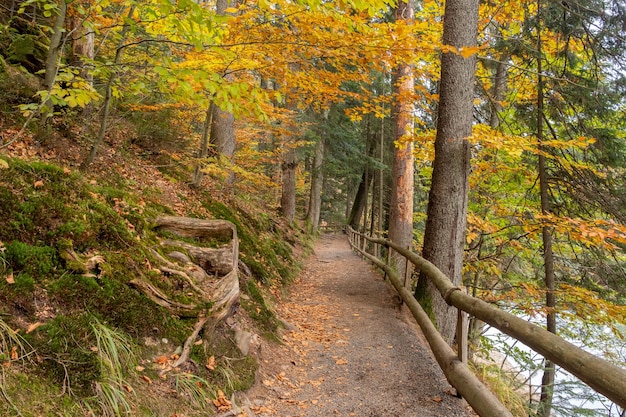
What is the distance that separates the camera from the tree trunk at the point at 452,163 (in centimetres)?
556

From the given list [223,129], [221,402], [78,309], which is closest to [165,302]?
[78,309]

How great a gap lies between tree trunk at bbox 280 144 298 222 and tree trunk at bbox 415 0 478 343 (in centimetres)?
944

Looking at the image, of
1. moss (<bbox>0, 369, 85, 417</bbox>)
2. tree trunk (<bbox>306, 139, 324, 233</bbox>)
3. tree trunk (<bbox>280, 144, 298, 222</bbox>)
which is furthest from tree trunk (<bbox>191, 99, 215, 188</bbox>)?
tree trunk (<bbox>306, 139, 324, 233</bbox>)

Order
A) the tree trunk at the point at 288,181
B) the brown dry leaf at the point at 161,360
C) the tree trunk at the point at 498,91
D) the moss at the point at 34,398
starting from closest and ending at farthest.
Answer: the moss at the point at 34,398, the brown dry leaf at the point at 161,360, the tree trunk at the point at 498,91, the tree trunk at the point at 288,181

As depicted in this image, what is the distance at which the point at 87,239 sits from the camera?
3223 millimetres

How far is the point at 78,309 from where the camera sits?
270 cm

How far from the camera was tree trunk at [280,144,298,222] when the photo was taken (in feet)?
49.4

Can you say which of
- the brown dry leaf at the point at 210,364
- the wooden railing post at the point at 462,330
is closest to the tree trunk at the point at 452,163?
the wooden railing post at the point at 462,330

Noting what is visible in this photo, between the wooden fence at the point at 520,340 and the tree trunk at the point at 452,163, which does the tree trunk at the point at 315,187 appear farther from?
the wooden fence at the point at 520,340

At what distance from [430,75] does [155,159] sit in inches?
264

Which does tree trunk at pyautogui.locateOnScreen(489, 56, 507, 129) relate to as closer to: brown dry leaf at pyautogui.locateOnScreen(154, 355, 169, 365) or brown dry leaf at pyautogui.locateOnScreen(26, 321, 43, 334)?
brown dry leaf at pyautogui.locateOnScreen(154, 355, 169, 365)

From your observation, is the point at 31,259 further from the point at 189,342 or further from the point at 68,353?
the point at 189,342

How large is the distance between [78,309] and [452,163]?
16.5ft

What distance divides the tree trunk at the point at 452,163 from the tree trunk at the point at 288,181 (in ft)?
31.0
